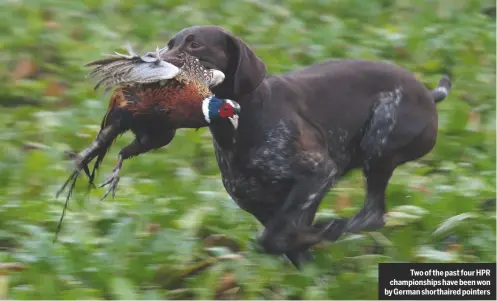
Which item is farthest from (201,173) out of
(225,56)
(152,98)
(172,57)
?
(152,98)

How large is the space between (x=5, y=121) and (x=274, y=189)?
301 cm

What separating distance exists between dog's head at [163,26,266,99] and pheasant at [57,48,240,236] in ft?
0.71

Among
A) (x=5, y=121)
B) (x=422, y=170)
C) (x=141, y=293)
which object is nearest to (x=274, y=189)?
(x=141, y=293)

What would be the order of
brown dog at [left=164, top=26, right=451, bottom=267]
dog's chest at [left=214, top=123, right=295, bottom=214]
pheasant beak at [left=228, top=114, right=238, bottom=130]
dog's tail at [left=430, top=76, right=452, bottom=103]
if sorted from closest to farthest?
pheasant beak at [left=228, top=114, right=238, bottom=130] → brown dog at [left=164, top=26, right=451, bottom=267] → dog's chest at [left=214, top=123, right=295, bottom=214] → dog's tail at [left=430, top=76, right=452, bottom=103]

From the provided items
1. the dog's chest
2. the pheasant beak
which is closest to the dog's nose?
the pheasant beak

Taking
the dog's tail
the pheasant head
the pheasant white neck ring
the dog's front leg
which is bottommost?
the dog's front leg

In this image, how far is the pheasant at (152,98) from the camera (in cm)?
560

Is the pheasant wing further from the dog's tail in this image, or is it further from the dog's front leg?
the dog's tail

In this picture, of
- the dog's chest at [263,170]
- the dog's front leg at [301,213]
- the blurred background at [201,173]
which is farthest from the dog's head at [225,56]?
the blurred background at [201,173]

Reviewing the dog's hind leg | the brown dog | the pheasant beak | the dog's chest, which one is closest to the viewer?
the pheasant beak

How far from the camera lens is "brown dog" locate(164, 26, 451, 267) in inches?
241

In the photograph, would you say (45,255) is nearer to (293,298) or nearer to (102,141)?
(102,141)

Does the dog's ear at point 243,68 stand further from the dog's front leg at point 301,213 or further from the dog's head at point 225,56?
the dog's front leg at point 301,213

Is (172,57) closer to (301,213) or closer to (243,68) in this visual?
(243,68)
